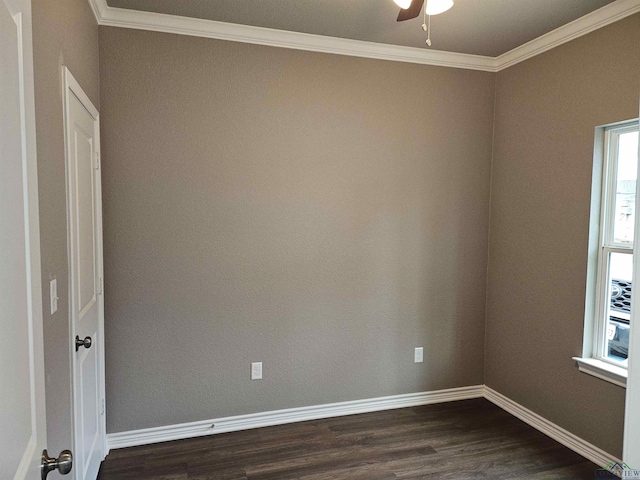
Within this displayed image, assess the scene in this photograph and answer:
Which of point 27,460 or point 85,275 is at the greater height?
point 85,275

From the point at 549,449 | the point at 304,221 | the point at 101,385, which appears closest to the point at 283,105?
the point at 304,221

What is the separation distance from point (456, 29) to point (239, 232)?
6.60ft

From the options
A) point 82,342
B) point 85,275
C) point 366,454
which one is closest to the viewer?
point 82,342

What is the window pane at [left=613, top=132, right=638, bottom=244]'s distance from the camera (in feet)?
8.62

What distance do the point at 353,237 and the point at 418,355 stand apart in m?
1.12

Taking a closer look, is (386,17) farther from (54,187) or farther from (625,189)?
(54,187)

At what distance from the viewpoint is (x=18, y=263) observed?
78 cm

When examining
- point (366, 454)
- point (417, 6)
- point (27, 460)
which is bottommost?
point (366, 454)

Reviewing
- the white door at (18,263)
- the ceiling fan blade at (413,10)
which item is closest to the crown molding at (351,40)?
the ceiling fan blade at (413,10)

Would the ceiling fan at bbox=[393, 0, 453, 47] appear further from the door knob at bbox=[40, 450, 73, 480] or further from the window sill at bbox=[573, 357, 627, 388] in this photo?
the window sill at bbox=[573, 357, 627, 388]

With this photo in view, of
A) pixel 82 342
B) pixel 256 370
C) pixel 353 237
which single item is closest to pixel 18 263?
pixel 82 342

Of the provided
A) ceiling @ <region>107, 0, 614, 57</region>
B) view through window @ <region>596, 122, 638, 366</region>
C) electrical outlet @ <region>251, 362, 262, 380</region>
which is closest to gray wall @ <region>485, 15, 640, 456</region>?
view through window @ <region>596, 122, 638, 366</region>

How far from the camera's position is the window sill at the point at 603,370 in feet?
8.27

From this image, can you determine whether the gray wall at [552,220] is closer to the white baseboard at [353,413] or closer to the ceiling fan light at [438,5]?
the white baseboard at [353,413]
